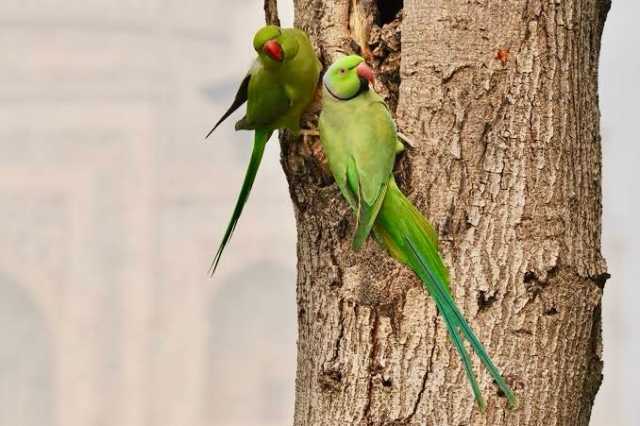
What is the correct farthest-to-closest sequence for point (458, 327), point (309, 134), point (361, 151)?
point (309, 134) → point (361, 151) → point (458, 327)

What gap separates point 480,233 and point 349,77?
33 cm

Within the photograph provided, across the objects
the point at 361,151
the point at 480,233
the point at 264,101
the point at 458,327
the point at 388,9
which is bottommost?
the point at 458,327

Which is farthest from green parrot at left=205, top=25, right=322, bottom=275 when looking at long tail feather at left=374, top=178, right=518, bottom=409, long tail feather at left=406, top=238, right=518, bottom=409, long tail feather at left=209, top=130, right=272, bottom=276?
long tail feather at left=406, top=238, right=518, bottom=409

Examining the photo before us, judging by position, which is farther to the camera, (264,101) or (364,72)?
(264,101)

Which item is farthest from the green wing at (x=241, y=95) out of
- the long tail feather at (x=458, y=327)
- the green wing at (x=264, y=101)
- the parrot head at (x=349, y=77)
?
the long tail feather at (x=458, y=327)

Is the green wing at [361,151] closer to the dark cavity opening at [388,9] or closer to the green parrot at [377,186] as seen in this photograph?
the green parrot at [377,186]

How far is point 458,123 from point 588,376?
474 mm

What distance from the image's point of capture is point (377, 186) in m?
1.58

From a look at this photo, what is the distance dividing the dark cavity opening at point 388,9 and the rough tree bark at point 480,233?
12cm

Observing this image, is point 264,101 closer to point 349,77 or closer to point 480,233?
point 349,77

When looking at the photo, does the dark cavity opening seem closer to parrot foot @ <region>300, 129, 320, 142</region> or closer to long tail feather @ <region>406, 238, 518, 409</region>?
parrot foot @ <region>300, 129, 320, 142</region>

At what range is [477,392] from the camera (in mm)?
1500

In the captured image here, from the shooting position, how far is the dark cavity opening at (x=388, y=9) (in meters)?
1.84

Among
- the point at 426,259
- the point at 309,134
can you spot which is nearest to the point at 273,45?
the point at 309,134
